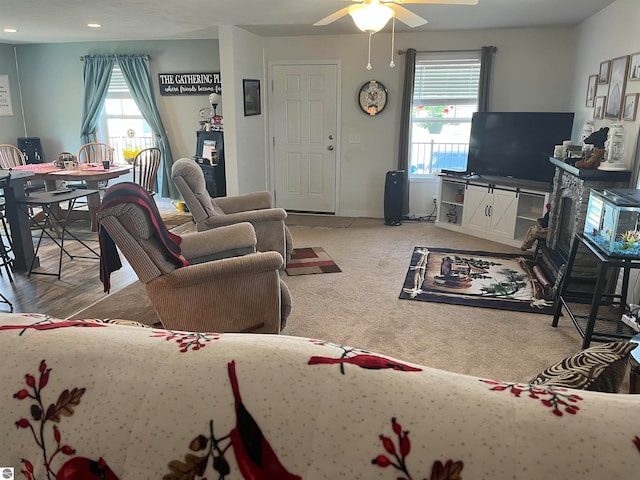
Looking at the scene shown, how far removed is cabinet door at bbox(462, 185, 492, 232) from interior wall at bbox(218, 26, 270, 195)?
265 cm

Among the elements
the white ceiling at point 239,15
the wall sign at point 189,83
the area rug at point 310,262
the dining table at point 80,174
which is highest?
the white ceiling at point 239,15

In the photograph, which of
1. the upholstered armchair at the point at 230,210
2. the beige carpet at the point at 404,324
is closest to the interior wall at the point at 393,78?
the beige carpet at the point at 404,324

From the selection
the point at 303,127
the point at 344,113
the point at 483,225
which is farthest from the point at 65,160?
the point at 483,225

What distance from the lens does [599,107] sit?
166 inches

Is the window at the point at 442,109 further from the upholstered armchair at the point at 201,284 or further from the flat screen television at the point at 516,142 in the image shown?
the upholstered armchair at the point at 201,284

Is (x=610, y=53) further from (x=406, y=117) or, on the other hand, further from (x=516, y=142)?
(x=406, y=117)

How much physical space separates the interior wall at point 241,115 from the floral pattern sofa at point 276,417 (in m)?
4.89

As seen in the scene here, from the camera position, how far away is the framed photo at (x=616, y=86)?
3641 millimetres

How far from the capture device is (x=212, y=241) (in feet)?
10.4

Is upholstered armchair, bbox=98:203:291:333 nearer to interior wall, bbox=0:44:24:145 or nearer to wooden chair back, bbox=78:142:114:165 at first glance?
wooden chair back, bbox=78:142:114:165

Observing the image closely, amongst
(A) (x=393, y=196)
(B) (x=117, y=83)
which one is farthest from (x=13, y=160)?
(A) (x=393, y=196)

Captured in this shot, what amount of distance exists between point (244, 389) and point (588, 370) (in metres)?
0.77

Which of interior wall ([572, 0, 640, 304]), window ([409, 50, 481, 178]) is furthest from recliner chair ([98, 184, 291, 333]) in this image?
window ([409, 50, 481, 178])

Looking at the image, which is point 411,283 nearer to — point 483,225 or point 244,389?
point 483,225
